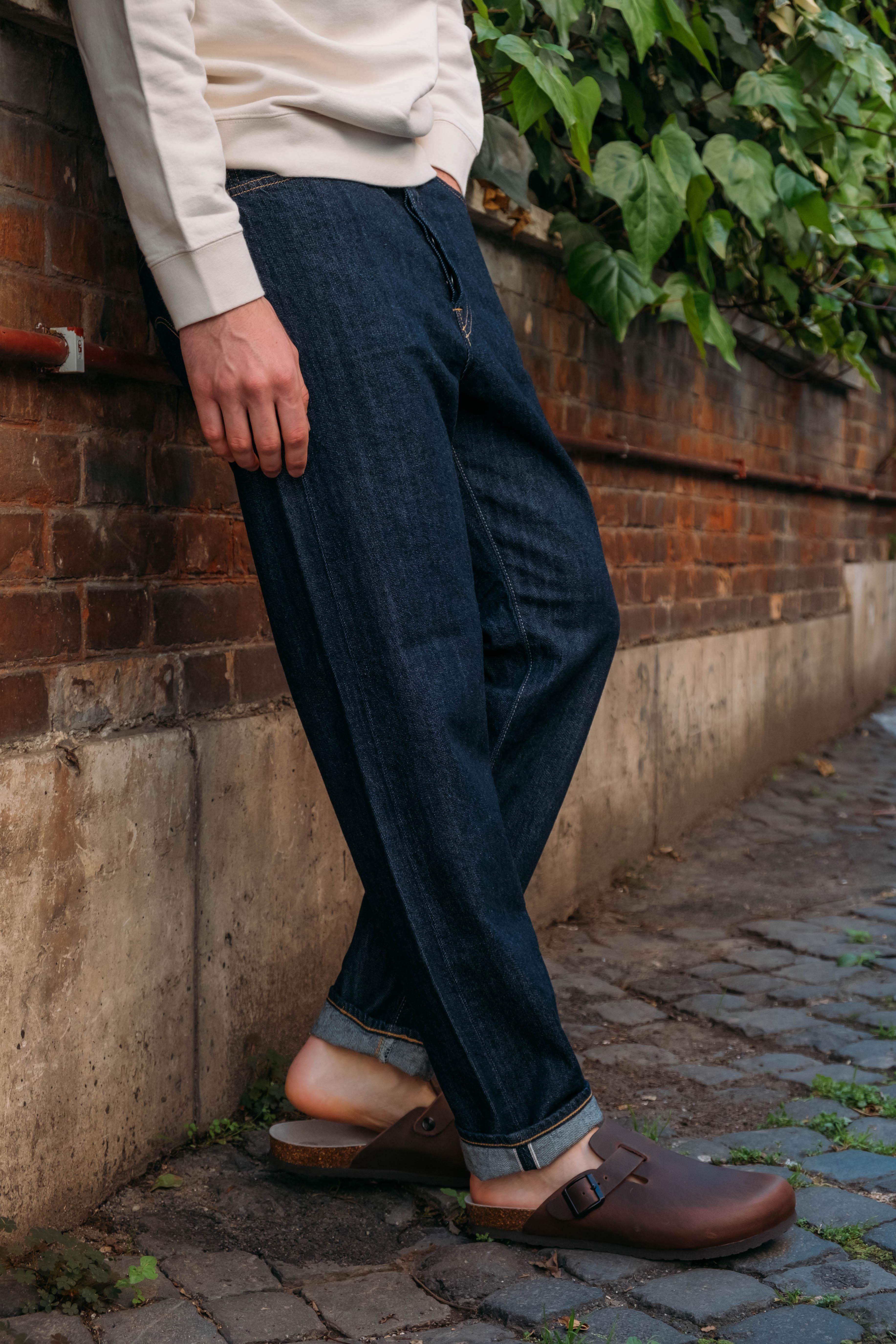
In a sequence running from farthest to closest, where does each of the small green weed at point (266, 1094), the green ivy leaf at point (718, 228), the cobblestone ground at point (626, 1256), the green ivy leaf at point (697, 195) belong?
1. the green ivy leaf at point (718, 228)
2. the green ivy leaf at point (697, 195)
3. the small green weed at point (266, 1094)
4. the cobblestone ground at point (626, 1256)

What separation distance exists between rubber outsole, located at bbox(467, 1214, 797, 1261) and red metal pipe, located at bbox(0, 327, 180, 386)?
1.19 m

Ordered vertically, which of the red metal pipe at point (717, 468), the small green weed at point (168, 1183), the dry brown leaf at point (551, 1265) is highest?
the red metal pipe at point (717, 468)

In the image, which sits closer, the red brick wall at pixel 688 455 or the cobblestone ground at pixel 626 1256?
the cobblestone ground at pixel 626 1256

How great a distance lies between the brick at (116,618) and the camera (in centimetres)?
177

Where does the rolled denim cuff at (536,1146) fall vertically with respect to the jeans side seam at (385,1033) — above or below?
below

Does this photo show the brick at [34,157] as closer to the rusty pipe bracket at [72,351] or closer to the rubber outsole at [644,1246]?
the rusty pipe bracket at [72,351]

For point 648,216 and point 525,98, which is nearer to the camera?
point 525,98

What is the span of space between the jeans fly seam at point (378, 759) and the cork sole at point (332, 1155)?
340mm

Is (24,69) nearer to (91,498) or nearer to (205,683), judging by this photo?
(91,498)

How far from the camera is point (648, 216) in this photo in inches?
113

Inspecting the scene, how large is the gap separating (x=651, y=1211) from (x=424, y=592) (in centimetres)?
82

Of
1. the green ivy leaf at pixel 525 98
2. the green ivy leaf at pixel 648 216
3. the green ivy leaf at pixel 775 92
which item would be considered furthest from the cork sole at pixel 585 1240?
the green ivy leaf at pixel 775 92

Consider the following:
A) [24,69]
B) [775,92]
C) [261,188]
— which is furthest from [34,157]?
[775,92]

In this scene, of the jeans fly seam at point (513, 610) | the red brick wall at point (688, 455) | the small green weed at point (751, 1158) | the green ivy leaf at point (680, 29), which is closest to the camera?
the jeans fly seam at point (513, 610)
